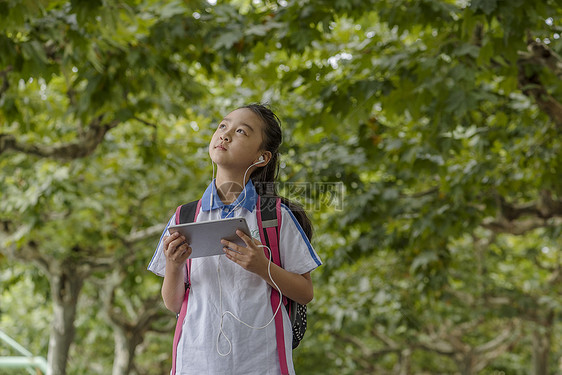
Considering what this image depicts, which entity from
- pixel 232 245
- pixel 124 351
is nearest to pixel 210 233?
pixel 232 245

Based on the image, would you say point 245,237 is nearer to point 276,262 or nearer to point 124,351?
point 276,262

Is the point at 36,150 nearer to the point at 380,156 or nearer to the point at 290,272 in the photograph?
the point at 380,156

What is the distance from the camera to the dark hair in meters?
1.98

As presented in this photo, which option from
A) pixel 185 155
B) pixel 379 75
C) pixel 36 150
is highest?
pixel 379 75

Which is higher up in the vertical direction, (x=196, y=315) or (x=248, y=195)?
(x=248, y=195)

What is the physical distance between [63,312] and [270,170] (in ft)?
25.1

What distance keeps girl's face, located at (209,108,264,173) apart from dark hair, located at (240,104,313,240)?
0.03m

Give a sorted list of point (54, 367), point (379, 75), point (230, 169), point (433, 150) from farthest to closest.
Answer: point (54, 367), point (433, 150), point (379, 75), point (230, 169)

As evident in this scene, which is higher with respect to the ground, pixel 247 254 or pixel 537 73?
pixel 247 254

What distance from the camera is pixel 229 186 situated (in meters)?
1.92

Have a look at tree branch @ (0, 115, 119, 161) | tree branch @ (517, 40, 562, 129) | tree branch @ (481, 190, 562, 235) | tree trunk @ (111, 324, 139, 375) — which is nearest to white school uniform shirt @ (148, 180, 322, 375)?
tree branch @ (517, 40, 562, 129)

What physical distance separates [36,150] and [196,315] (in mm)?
3947

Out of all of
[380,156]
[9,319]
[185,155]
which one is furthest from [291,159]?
[9,319]

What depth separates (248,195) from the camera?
187 cm
